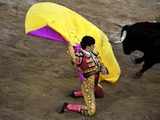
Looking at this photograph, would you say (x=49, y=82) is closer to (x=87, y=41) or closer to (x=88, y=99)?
(x=88, y=99)

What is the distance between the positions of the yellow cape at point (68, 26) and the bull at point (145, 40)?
452mm

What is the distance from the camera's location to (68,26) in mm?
9539

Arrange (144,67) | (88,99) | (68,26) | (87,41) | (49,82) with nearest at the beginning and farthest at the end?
(87,41), (88,99), (68,26), (49,82), (144,67)

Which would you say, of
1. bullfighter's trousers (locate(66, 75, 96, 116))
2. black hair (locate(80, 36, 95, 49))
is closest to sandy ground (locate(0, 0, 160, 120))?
bullfighter's trousers (locate(66, 75, 96, 116))

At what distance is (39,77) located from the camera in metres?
10.0

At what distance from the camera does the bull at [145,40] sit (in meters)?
9.77

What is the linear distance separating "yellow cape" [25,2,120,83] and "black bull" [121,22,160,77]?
1.48 ft

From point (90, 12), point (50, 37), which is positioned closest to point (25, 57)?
point (50, 37)

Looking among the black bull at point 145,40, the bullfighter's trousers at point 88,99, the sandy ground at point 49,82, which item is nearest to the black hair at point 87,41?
the bullfighter's trousers at point 88,99

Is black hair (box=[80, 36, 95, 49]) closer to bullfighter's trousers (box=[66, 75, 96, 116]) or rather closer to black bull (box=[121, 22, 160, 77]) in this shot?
bullfighter's trousers (box=[66, 75, 96, 116])

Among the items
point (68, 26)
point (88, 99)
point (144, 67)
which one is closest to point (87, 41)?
point (88, 99)

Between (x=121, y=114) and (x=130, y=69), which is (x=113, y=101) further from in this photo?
(x=130, y=69)

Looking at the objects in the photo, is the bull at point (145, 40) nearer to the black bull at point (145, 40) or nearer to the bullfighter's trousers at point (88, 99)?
the black bull at point (145, 40)

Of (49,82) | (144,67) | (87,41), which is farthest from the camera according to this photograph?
(144,67)
